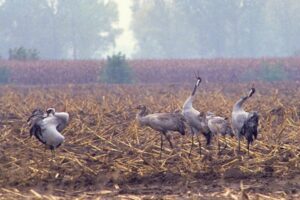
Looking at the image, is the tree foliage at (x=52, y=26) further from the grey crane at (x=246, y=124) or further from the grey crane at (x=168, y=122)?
the grey crane at (x=246, y=124)

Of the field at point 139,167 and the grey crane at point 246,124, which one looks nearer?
the field at point 139,167

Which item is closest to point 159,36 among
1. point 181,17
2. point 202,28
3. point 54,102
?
point 181,17

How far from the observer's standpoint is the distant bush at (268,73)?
128 feet

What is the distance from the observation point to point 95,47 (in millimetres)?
97812

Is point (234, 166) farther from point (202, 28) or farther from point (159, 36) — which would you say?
point (159, 36)

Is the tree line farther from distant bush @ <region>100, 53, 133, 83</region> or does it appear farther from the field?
the field

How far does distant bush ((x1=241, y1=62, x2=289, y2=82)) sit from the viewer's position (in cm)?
3903

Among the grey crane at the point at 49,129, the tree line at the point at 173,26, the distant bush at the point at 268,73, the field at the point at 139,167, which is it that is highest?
the tree line at the point at 173,26

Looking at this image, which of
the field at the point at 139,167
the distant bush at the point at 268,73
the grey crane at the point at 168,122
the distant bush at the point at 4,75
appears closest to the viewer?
the field at the point at 139,167

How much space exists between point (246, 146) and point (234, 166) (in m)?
1.71

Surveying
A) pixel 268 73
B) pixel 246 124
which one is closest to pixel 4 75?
pixel 268 73

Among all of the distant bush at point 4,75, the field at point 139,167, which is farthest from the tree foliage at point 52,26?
the field at point 139,167

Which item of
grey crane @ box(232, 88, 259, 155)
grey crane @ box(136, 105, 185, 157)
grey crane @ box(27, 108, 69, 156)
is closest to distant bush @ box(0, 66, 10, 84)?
grey crane @ box(27, 108, 69, 156)

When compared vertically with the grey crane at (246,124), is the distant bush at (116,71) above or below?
above
